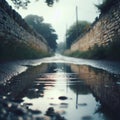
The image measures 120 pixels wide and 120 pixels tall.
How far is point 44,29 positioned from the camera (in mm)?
73000

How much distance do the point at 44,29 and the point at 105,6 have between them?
58.1 meters

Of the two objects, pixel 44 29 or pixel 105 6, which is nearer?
pixel 105 6

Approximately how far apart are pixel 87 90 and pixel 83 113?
4.40 feet

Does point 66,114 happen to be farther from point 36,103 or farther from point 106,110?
point 36,103

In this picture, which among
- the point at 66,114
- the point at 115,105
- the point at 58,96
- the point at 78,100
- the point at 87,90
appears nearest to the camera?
the point at 66,114

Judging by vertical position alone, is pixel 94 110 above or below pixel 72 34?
below

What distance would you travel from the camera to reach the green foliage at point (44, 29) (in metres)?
72.4

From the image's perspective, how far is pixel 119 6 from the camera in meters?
12.3

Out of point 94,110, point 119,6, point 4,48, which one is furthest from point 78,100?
point 119,6

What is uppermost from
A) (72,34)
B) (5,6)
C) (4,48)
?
(72,34)

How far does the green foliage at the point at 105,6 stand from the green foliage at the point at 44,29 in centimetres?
5476

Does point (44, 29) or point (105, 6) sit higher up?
point (44, 29)

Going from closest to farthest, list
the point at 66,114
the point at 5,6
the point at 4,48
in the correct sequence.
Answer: the point at 66,114
the point at 4,48
the point at 5,6

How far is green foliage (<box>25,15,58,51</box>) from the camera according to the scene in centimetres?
7244
